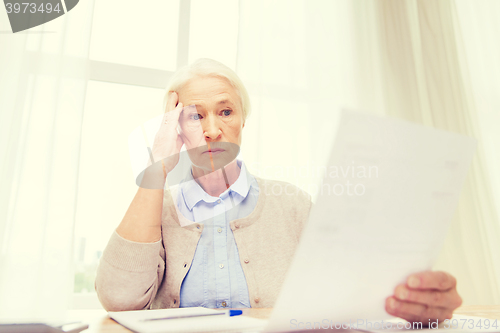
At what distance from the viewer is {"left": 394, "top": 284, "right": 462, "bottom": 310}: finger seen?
1.33 ft

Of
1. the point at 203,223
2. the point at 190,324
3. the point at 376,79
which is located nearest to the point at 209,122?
the point at 203,223

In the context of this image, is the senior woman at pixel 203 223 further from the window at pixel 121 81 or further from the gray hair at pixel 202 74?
the window at pixel 121 81

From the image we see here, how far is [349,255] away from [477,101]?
2.31 m

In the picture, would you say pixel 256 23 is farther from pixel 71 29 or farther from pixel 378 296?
pixel 378 296

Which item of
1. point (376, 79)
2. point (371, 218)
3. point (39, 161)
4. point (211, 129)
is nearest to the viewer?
point (371, 218)

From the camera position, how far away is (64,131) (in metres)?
1.61

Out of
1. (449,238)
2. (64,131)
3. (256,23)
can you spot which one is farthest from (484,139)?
(64,131)

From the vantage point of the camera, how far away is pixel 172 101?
→ 3.64 feet

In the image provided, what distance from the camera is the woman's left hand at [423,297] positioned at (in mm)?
406

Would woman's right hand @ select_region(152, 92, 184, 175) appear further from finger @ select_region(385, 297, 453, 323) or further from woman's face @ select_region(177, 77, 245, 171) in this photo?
finger @ select_region(385, 297, 453, 323)

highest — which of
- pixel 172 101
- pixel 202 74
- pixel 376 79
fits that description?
pixel 376 79

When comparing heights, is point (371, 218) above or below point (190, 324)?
above

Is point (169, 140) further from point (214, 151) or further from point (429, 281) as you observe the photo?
point (429, 281)

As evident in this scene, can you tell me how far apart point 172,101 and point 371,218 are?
891mm
